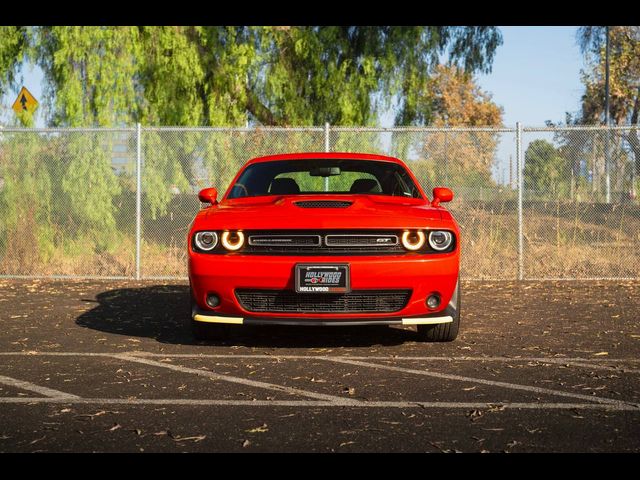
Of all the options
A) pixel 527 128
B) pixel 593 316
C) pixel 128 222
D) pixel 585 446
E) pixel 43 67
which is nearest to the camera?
pixel 585 446

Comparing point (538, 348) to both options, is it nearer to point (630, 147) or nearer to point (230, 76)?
point (630, 147)

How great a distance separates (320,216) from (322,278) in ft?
Result: 1.69

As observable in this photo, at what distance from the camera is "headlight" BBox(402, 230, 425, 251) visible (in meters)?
6.91

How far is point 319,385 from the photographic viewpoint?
5602 mm

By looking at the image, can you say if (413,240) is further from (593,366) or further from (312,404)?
(312,404)

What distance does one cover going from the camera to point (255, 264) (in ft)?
22.2

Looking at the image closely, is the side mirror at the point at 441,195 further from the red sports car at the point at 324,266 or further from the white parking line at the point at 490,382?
the white parking line at the point at 490,382

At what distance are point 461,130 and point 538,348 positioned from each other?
6286mm

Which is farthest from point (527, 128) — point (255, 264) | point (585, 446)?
point (585, 446)

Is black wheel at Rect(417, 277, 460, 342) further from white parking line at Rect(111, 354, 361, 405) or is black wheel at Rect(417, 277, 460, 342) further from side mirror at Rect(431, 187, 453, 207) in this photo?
white parking line at Rect(111, 354, 361, 405)

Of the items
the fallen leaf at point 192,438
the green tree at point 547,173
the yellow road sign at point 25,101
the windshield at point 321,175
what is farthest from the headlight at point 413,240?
the yellow road sign at point 25,101

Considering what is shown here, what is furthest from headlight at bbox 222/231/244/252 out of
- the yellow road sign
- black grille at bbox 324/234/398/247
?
the yellow road sign

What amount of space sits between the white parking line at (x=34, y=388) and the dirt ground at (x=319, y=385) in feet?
0.04

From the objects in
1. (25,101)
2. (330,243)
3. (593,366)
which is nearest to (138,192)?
(25,101)
